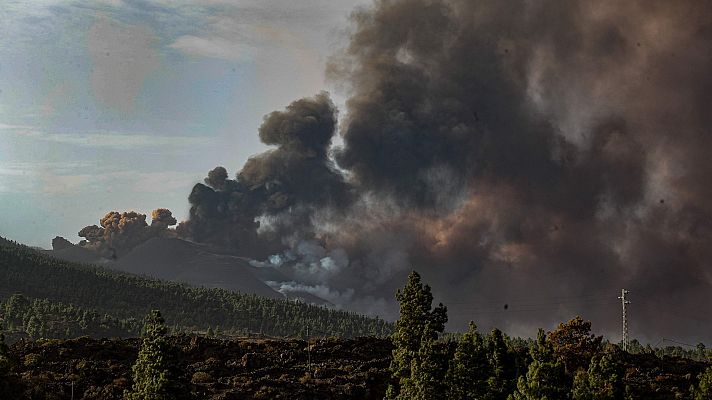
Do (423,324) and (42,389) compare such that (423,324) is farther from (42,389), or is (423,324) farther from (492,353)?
(42,389)

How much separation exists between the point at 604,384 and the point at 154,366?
36.5 m

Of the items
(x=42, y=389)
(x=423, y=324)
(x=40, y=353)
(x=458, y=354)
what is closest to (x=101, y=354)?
(x=40, y=353)

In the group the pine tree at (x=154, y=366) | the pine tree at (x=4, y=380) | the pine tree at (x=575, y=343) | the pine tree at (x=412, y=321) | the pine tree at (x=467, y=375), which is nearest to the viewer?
the pine tree at (x=154, y=366)

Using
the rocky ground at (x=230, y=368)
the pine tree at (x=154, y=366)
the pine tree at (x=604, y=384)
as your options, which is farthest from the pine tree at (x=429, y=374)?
the rocky ground at (x=230, y=368)

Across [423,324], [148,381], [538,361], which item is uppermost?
[423,324]

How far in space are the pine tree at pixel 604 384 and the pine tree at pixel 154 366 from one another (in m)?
32.9

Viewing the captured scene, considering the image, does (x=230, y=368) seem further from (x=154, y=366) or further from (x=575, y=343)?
(x=154, y=366)

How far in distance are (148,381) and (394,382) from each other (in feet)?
201

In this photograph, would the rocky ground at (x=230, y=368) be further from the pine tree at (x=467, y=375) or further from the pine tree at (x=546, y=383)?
the pine tree at (x=546, y=383)

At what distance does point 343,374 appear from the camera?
12988 centimetres

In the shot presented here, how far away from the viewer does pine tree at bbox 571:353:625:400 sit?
6594 cm

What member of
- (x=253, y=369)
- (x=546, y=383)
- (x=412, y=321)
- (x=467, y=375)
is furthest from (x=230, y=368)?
(x=546, y=383)

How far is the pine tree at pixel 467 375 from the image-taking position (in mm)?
77188

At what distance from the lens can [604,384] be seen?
66.3 m
